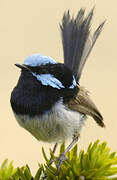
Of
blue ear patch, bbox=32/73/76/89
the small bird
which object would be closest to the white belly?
the small bird

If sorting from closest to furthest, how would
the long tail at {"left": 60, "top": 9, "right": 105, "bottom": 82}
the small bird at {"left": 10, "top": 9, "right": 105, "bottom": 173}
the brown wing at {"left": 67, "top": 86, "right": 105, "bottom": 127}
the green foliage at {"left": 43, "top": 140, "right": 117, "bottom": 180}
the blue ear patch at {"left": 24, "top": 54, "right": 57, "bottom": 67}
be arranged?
the green foliage at {"left": 43, "top": 140, "right": 117, "bottom": 180}, the blue ear patch at {"left": 24, "top": 54, "right": 57, "bottom": 67}, the small bird at {"left": 10, "top": 9, "right": 105, "bottom": 173}, the brown wing at {"left": 67, "top": 86, "right": 105, "bottom": 127}, the long tail at {"left": 60, "top": 9, "right": 105, "bottom": 82}

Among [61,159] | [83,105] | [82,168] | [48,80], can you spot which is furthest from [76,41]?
[82,168]

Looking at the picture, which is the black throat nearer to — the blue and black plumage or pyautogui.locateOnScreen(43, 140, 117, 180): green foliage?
the blue and black plumage

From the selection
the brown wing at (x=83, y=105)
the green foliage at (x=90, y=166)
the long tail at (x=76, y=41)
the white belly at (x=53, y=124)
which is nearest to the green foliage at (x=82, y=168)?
the green foliage at (x=90, y=166)

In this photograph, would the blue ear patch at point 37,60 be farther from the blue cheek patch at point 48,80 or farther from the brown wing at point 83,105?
the brown wing at point 83,105

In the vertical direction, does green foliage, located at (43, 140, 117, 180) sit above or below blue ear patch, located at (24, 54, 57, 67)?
below

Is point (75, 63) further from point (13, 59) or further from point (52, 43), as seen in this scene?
point (52, 43)
